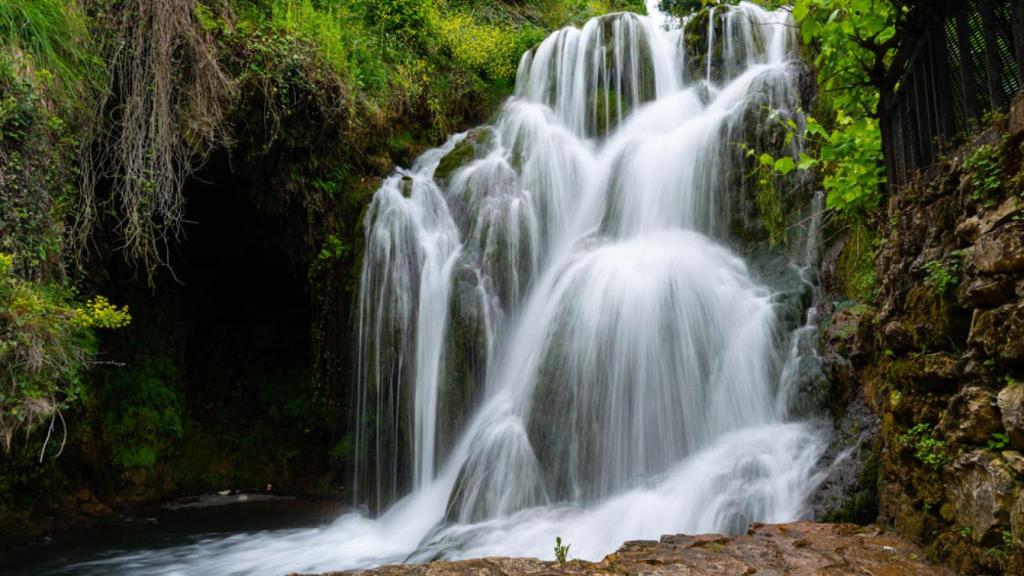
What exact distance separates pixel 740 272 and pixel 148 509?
8167 mm

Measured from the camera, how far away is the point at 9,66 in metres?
4.91

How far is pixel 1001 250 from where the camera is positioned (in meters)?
2.57

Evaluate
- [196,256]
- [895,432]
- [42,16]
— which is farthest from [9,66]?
[895,432]

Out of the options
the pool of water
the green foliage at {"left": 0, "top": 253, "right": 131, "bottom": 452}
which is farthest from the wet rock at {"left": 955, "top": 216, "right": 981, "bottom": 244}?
the pool of water

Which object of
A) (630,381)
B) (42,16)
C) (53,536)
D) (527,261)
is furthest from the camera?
(527,261)

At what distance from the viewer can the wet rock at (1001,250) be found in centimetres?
249

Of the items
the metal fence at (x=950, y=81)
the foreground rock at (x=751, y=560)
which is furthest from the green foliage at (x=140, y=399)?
the metal fence at (x=950, y=81)

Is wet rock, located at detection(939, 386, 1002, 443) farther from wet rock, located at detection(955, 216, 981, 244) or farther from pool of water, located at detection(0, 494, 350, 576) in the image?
pool of water, located at detection(0, 494, 350, 576)

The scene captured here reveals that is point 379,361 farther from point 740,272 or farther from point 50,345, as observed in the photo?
point 740,272

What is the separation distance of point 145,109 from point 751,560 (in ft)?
21.8

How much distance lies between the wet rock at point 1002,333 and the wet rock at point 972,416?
0.19m

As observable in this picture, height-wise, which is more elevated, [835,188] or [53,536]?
[835,188]

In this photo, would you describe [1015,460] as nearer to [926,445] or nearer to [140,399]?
[926,445]

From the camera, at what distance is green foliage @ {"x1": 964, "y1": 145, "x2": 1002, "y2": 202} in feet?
8.84
